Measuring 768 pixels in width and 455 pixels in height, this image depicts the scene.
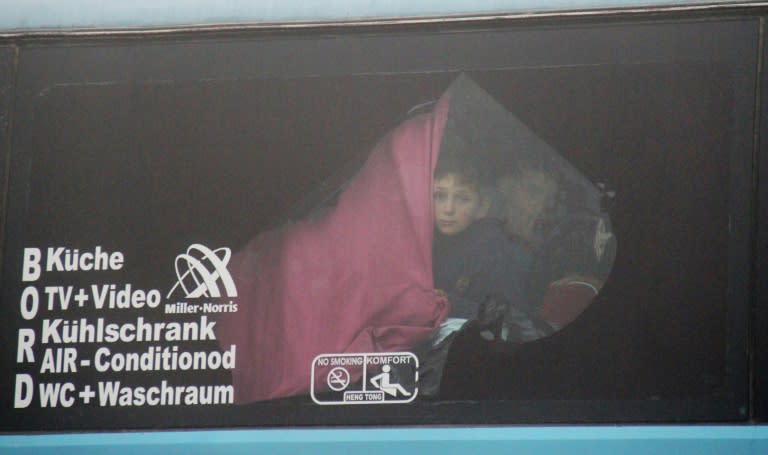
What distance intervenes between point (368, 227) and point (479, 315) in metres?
0.36

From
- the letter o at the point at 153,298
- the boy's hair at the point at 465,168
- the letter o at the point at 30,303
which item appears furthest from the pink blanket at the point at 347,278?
the letter o at the point at 30,303

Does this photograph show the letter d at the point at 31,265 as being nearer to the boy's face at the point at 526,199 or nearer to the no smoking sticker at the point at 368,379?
the no smoking sticker at the point at 368,379

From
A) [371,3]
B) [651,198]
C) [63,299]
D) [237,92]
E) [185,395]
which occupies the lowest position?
[185,395]

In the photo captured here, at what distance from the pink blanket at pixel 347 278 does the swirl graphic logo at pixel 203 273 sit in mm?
31

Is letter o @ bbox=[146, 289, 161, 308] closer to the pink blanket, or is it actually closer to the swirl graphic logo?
the swirl graphic logo

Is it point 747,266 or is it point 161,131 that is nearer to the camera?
point 747,266

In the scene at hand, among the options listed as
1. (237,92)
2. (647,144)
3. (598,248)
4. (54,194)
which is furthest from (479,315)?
(54,194)

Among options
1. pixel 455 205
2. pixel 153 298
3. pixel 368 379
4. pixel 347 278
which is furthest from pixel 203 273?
pixel 455 205

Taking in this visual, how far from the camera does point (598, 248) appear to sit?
3.69 meters

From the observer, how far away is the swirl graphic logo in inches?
150

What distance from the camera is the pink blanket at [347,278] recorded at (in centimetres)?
375

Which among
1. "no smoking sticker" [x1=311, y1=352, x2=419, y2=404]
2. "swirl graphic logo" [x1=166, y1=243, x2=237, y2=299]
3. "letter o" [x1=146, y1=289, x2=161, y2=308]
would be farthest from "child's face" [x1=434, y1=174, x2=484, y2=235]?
"letter o" [x1=146, y1=289, x2=161, y2=308]

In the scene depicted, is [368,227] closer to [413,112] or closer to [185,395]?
[413,112]

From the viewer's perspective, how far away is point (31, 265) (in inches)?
153
